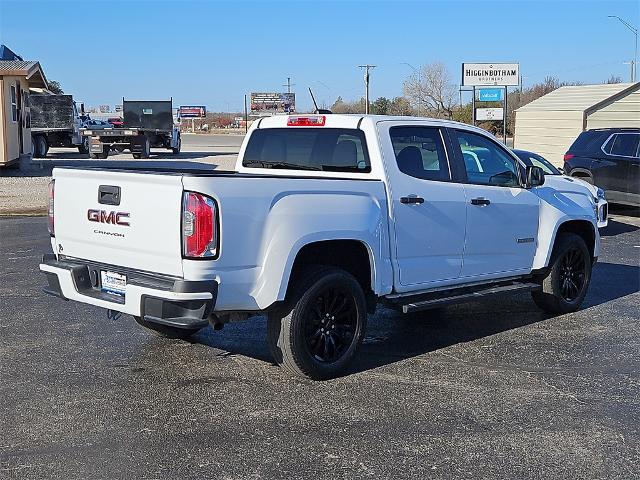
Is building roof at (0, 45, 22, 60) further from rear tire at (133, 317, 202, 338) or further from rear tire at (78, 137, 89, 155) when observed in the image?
rear tire at (133, 317, 202, 338)

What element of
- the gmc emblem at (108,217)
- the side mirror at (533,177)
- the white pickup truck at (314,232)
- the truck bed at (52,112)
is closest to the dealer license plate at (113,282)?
the white pickup truck at (314,232)

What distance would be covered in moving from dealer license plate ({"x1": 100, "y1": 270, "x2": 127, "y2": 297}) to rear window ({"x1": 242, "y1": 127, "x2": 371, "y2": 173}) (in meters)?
2.04

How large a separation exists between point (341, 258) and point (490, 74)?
99.0 feet

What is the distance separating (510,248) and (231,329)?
8.71ft

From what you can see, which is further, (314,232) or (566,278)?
(566,278)

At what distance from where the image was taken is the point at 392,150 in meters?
6.56

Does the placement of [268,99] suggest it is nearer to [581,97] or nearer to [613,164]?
[581,97]

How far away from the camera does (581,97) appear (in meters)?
25.1

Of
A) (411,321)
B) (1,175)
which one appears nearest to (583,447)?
(411,321)

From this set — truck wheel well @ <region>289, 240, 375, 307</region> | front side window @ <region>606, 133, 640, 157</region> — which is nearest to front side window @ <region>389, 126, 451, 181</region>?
truck wheel well @ <region>289, 240, 375, 307</region>

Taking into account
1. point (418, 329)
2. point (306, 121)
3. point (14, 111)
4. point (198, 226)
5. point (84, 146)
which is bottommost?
point (418, 329)

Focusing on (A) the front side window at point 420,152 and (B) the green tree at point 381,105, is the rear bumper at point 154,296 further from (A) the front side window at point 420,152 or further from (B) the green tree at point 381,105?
(B) the green tree at point 381,105

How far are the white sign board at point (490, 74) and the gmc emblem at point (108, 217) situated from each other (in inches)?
1191

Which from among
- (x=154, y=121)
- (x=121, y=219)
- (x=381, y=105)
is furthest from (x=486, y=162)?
(x=381, y=105)
